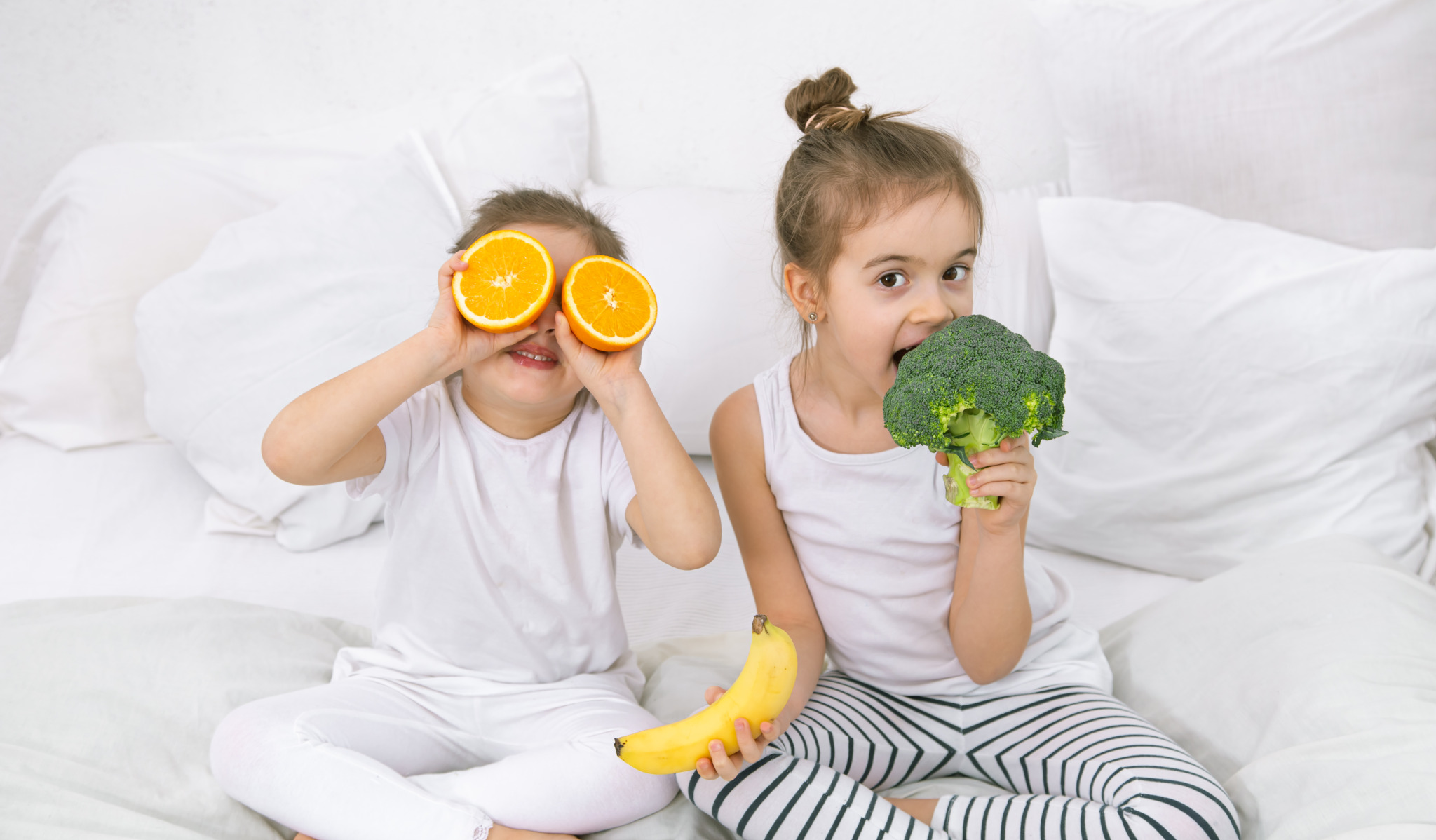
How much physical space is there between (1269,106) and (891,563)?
1219 millimetres

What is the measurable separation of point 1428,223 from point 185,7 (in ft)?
8.61

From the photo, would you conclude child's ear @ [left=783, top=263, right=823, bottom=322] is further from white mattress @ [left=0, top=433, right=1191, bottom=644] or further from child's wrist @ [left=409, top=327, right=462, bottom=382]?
white mattress @ [left=0, top=433, right=1191, bottom=644]

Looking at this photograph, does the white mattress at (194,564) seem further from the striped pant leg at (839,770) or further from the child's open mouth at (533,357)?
the child's open mouth at (533,357)

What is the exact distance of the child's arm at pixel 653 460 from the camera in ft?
4.04

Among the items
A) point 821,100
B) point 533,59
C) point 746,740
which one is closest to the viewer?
point 746,740

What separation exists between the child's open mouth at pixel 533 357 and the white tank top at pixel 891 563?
347mm

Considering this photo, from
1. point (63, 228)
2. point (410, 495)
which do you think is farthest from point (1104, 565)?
point (63, 228)

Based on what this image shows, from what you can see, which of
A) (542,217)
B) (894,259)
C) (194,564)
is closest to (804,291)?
(894,259)

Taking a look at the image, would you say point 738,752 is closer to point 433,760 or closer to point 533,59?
point 433,760

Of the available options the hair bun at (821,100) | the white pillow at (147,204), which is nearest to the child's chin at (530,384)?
the hair bun at (821,100)

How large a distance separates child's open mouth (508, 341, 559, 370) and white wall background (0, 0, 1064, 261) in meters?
1.06

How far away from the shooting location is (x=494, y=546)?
1.38 m

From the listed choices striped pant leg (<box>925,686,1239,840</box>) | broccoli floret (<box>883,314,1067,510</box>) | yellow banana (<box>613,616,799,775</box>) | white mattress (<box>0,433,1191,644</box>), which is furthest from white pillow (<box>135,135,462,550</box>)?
striped pant leg (<box>925,686,1239,840</box>)

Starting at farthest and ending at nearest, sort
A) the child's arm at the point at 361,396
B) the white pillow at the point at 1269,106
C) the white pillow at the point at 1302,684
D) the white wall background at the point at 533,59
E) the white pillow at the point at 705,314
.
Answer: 1. the white wall background at the point at 533,59
2. the white pillow at the point at 705,314
3. the white pillow at the point at 1269,106
4. the child's arm at the point at 361,396
5. the white pillow at the point at 1302,684
